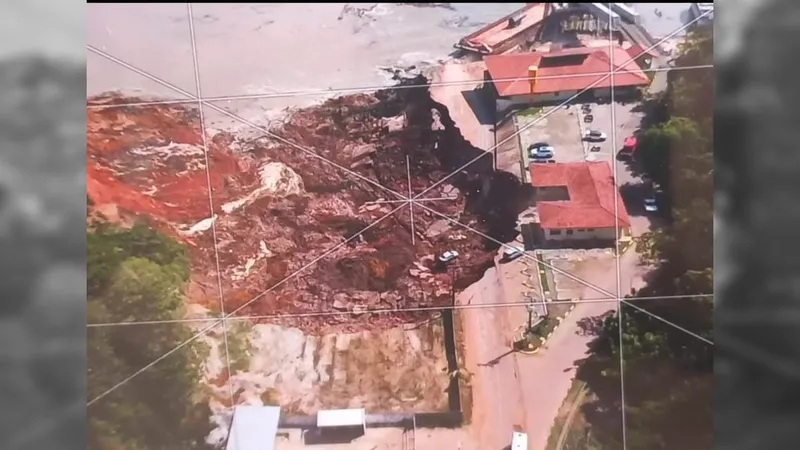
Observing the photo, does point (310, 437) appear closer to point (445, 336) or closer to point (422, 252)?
point (445, 336)

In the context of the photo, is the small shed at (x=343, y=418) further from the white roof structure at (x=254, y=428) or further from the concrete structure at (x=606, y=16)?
the concrete structure at (x=606, y=16)
